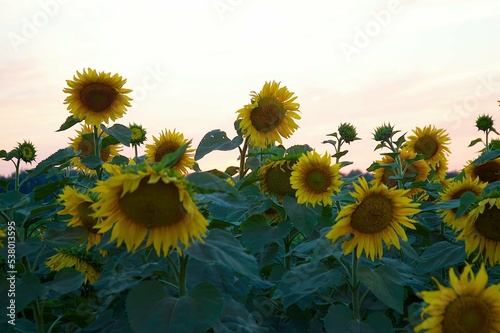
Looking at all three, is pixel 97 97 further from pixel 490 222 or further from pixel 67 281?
pixel 490 222

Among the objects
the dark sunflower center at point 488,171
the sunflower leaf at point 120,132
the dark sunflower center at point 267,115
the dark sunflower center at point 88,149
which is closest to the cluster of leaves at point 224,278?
the sunflower leaf at point 120,132

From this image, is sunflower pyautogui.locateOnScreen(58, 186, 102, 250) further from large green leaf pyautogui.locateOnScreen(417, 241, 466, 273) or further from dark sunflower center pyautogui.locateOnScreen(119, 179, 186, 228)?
large green leaf pyautogui.locateOnScreen(417, 241, 466, 273)

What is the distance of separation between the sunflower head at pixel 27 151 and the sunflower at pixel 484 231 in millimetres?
3406

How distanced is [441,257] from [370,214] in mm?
534

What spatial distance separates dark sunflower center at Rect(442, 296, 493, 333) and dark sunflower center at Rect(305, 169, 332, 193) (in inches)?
44.6

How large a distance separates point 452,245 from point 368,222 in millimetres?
639

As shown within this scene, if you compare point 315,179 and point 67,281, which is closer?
point 67,281

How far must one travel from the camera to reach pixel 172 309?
1.93 metres

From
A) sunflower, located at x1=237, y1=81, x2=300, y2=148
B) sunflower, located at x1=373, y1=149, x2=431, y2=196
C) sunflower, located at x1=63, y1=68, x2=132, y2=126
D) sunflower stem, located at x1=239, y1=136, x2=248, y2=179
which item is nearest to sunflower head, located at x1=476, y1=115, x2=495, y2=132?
sunflower, located at x1=373, y1=149, x2=431, y2=196

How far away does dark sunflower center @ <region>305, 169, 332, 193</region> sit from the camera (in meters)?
2.89

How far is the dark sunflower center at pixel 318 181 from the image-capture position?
289 centimetres

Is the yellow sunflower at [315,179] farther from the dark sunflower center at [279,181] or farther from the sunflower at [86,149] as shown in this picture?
the sunflower at [86,149]

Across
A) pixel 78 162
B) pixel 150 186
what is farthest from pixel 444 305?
pixel 78 162

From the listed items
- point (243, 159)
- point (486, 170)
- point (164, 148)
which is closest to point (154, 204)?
point (243, 159)
